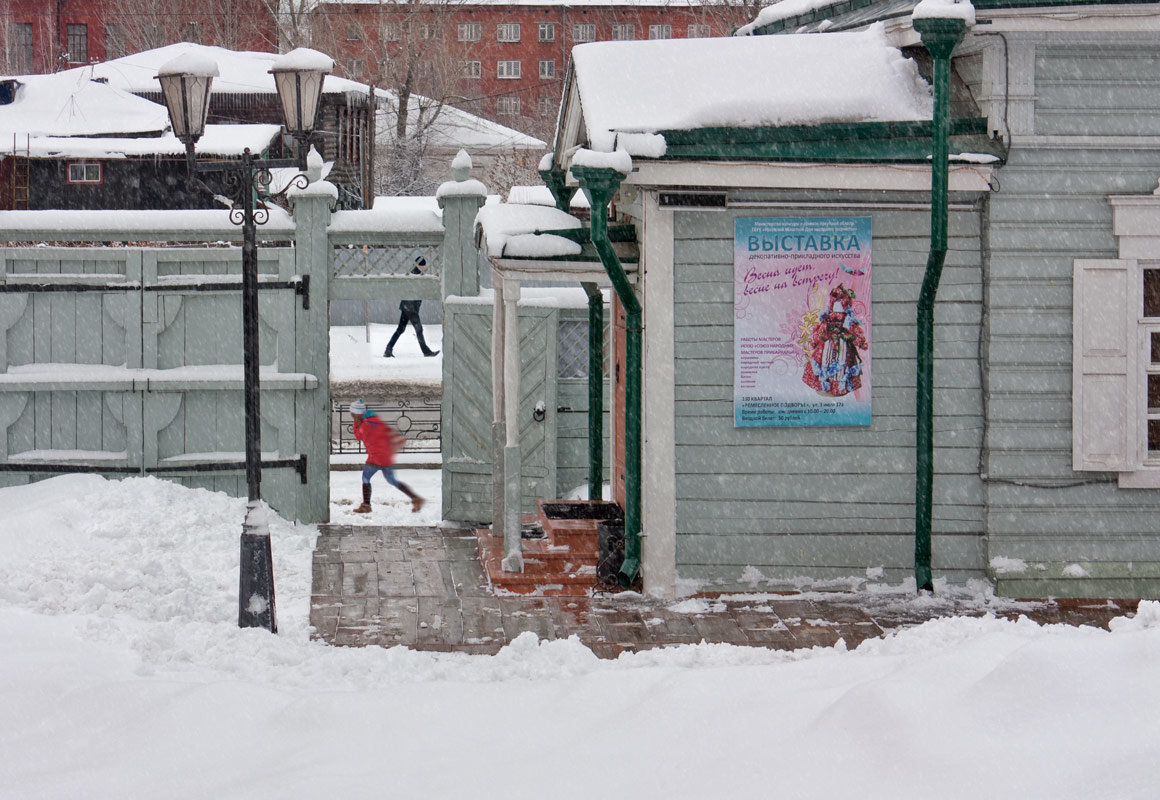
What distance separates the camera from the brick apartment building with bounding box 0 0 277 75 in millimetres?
45125

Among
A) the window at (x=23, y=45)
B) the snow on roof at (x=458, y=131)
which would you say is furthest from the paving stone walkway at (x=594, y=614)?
the window at (x=23, y=45)

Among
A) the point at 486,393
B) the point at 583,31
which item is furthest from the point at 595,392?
the point at 583,31

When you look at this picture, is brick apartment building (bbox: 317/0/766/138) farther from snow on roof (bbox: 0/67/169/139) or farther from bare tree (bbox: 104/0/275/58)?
snow on roof (bbox: 0/67/169/139)

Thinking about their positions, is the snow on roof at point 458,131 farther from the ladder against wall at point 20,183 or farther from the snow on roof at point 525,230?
the snow on roof at point 525,230

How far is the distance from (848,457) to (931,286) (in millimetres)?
1331

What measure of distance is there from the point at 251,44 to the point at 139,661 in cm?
4290

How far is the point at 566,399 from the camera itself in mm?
12383

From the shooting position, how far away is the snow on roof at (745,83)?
941cm

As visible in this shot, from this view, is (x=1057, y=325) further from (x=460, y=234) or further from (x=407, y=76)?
(x=407, y=76)

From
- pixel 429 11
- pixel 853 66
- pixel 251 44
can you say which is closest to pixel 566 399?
pixel 853 66

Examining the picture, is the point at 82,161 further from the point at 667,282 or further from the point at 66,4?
the point at 66,4

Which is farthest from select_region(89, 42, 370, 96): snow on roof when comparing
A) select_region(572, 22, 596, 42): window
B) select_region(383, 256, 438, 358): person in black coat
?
select_region(572, 22, 596, 42): window

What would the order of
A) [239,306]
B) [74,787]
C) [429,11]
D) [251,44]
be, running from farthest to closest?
[251,44] < [429,11] < [239,306] < [74,787]

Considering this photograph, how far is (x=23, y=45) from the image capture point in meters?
52.7
